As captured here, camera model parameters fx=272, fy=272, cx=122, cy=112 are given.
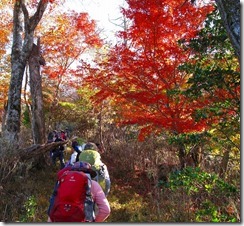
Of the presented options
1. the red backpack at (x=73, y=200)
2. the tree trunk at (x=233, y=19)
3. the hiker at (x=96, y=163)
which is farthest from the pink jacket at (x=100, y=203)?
the tree trunk at (x=233, y=19)

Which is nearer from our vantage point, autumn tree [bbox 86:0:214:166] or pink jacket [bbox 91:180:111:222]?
pink jacket [bbox 91:180:111:222]

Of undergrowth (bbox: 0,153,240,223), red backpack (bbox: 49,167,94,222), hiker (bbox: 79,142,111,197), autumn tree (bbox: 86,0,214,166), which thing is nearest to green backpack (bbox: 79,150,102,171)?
hiker (bbox: 79,142,111,197)

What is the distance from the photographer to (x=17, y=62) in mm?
7941

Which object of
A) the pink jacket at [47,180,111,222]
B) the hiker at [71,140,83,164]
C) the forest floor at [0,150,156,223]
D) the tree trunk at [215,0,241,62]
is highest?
the tree trunk at [215,0,241,62]

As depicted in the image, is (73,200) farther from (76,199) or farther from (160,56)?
(160,56)

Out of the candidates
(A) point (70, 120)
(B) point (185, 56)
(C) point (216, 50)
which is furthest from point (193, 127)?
(A) point (70, 120)

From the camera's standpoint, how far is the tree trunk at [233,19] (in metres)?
3.12

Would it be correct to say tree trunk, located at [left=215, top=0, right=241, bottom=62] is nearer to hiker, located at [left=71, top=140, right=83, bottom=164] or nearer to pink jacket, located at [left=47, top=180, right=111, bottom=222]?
pink jacket, located at [left=47, top=180, right=111, bottom=222]

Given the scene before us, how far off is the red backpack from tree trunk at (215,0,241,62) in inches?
87.7

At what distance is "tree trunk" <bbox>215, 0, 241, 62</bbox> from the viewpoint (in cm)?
312

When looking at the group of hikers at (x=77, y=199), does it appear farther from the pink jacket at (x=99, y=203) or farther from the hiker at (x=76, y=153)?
the hiker at (x=76, y=153)

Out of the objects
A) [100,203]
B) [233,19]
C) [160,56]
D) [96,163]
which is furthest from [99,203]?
[160,56]

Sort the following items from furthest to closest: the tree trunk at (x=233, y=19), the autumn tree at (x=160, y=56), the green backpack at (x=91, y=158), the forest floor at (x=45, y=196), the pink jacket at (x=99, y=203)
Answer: the autumn tree at (x=160, y=56), the forest floor at (x=45, y=196), the green backpack at (x=91, y=158), the tree trunk at (x=233, y=19), the pink jacket at (x=99, y=203)

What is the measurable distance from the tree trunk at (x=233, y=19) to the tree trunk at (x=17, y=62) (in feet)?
20.5
